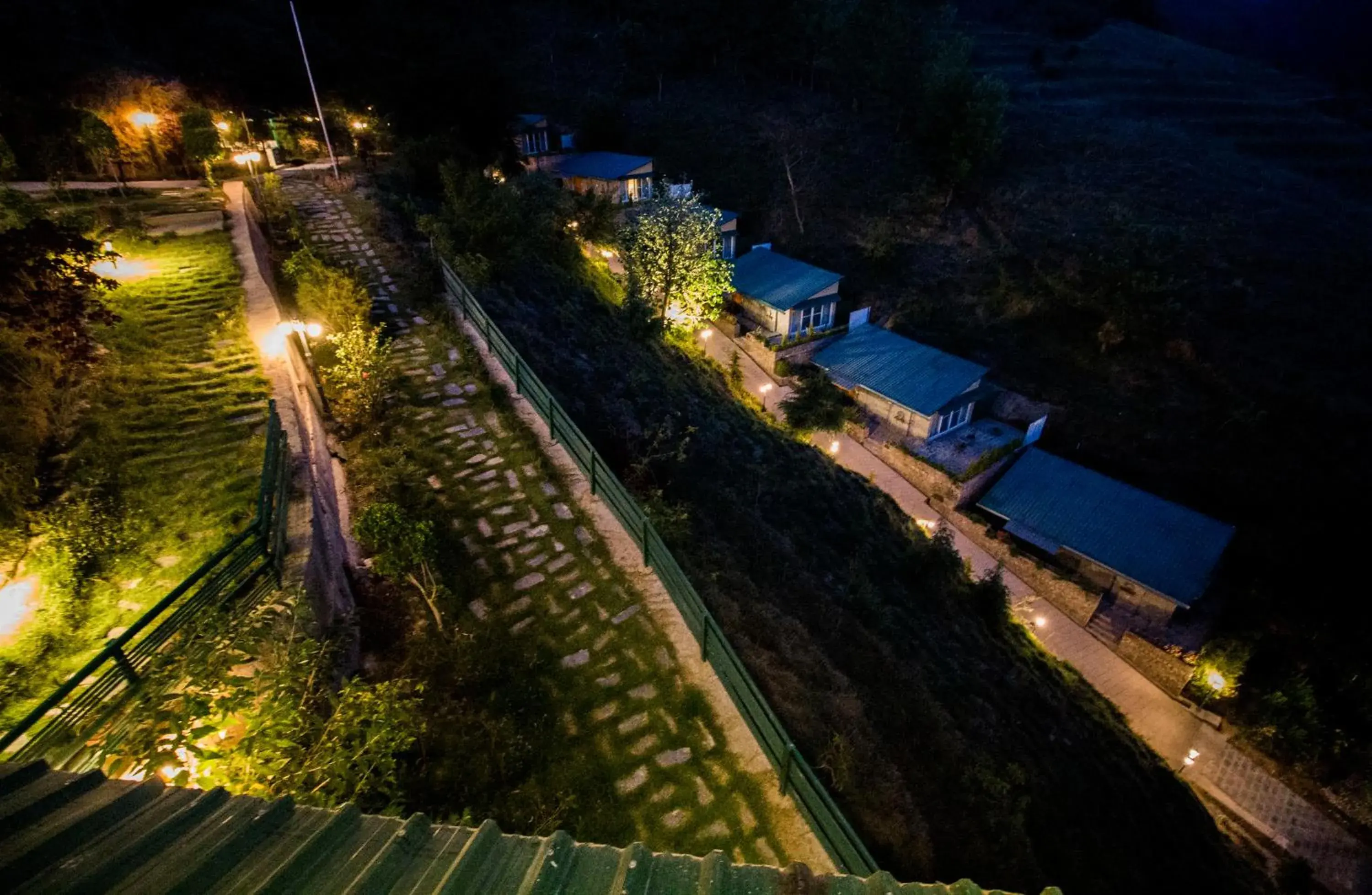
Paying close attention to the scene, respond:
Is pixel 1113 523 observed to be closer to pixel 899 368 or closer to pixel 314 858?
pixel 899 368

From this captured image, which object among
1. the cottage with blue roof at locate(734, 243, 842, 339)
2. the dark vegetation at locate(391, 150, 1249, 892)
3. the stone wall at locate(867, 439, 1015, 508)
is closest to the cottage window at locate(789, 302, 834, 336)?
the cottage with blue roof at locate(734, 243, 842, 339)

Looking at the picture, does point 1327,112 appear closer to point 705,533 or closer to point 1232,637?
point 1232,637

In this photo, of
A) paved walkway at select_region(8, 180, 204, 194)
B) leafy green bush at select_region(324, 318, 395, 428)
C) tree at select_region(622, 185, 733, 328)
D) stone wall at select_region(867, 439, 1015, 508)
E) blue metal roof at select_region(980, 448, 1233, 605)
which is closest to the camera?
leafy green bush at select_region(324, 318, 395, 428)

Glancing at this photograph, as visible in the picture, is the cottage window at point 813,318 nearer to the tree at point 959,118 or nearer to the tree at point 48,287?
the tree at point 959,118

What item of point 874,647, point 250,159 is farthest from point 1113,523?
point 250,159

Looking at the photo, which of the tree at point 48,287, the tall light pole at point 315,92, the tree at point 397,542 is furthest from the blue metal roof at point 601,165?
the tree at point 397,542

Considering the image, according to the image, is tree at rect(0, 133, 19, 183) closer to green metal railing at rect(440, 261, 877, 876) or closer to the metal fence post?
green metal railing at rect(440, 261, 877, 876)

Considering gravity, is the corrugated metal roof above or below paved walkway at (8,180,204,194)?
above
